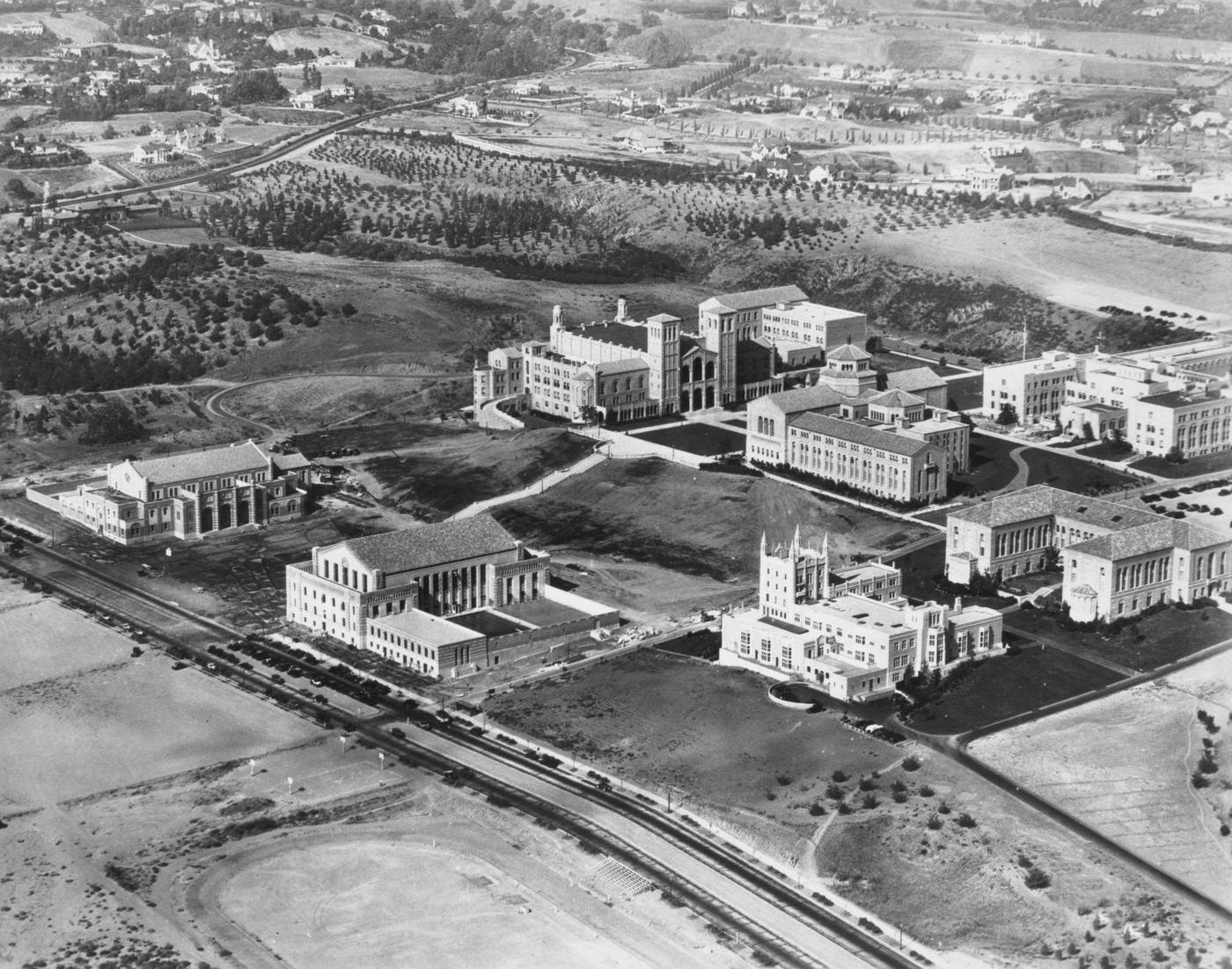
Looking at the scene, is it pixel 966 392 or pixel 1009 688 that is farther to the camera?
pixel 966 392

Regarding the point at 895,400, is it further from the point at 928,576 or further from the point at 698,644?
the point at 698,644

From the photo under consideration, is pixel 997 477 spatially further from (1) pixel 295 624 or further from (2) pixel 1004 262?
(2) pixel 1004 262

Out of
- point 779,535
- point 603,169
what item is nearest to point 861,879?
point 779,535

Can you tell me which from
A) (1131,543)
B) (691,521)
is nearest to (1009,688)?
(1131,543)

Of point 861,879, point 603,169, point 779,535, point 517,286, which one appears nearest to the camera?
point 861,879

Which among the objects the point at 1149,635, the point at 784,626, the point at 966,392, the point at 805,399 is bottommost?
the point at 966,392

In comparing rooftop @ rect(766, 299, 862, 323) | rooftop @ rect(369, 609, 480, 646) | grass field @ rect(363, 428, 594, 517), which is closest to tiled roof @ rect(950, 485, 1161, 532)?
rooftop @ rect(369, 609, 480, 646)
